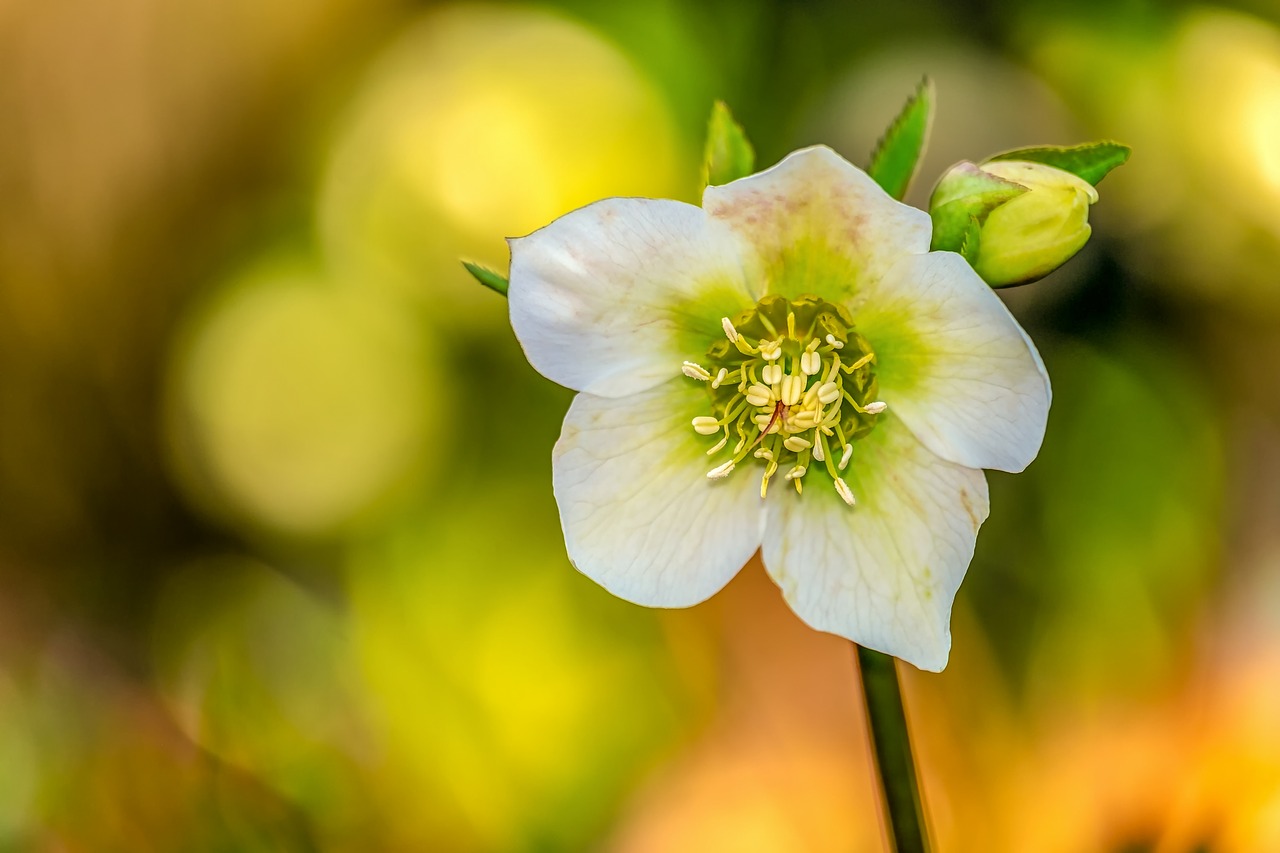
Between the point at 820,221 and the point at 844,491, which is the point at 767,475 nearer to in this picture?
the point at 844,491

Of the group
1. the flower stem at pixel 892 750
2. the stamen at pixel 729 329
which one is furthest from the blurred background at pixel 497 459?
the stamen at pixel 729 329

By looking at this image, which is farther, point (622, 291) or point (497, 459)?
point (497, 459)

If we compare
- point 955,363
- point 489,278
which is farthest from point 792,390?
point 489,278

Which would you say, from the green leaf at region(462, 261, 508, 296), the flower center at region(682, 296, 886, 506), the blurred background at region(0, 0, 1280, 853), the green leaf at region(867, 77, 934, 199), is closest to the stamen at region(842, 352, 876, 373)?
the flower center at region(682, 296, 886, 506)

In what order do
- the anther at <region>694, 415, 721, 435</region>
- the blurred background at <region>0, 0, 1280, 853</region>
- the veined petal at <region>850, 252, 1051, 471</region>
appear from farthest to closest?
the blurred background at <region>0, 0, 1280, 853</region>, the anther at <region>694, 415, 721, 435</region>, the veined petal at <region>850, 252, 1051, 471</region>

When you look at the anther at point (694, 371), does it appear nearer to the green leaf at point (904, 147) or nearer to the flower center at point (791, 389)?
the flower center at point (791, 389)

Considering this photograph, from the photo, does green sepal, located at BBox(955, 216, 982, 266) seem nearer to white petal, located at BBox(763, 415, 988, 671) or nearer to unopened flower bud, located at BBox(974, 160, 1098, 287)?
unopened flower bud, located at BBox(974, 160, 1098, 287)
